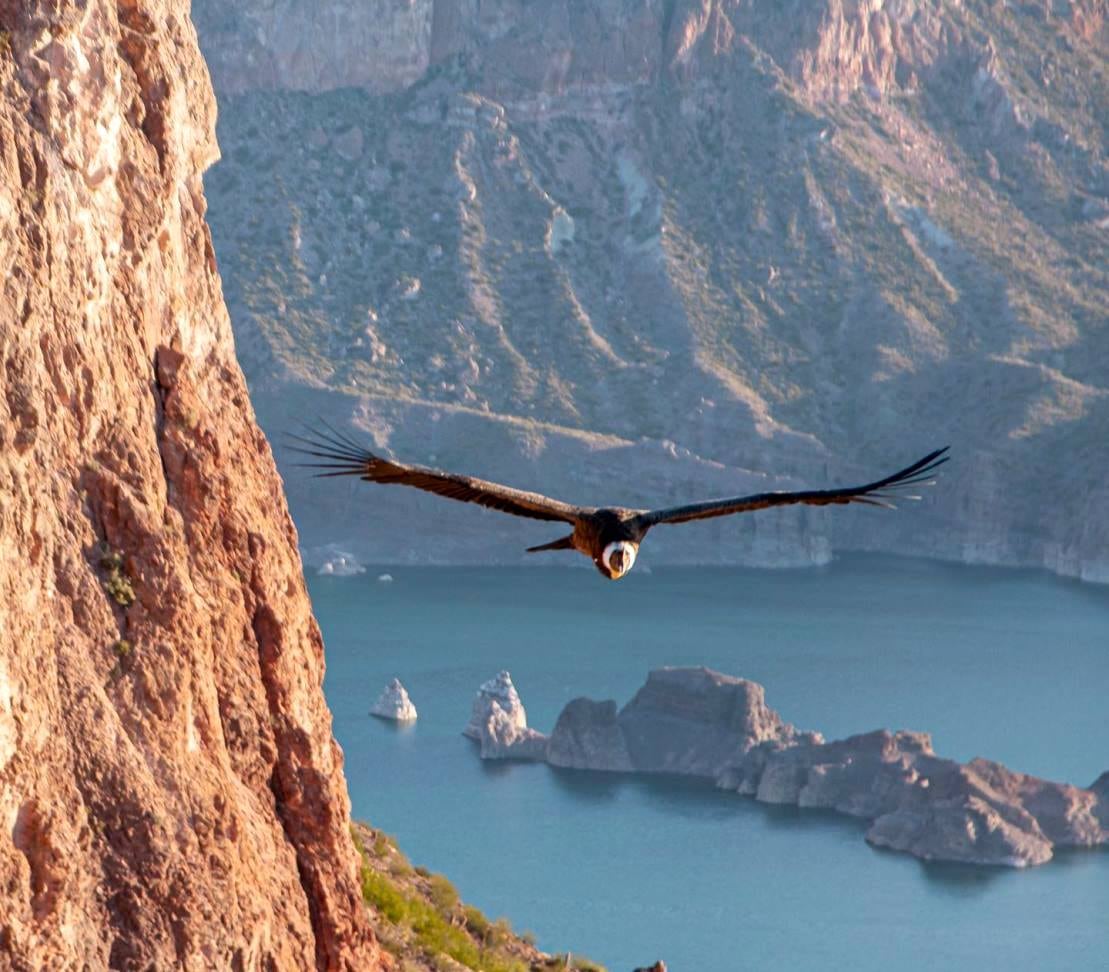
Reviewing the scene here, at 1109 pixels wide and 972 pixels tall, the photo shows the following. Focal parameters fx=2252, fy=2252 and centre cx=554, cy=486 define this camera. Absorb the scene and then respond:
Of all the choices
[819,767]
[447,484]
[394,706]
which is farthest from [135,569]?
[394,706]

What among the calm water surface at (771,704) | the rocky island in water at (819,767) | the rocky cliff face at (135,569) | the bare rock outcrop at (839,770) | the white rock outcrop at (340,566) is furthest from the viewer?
the white rock outcrop at (340,566)

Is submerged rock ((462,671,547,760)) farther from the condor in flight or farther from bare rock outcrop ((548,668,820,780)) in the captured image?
the condor in flight

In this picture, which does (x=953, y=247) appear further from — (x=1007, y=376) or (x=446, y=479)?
(x=446, y=479)

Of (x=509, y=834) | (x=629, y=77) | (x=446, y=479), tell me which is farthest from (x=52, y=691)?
(x=629, y=77)

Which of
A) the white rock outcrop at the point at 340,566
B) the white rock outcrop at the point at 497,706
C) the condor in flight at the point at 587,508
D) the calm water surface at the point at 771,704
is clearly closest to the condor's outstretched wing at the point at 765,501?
the condor in flight at the point at 587,508

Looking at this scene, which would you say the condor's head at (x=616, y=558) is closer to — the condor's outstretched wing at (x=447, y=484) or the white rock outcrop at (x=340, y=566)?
the condor's outstretched wing at (x=447, y=484)

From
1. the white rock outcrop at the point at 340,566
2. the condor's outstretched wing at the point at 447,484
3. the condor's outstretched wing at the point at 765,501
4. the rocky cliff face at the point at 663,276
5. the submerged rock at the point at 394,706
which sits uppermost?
the rocky cliff face at the point at 663,276

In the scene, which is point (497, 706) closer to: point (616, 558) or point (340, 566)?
point (340, 566)
